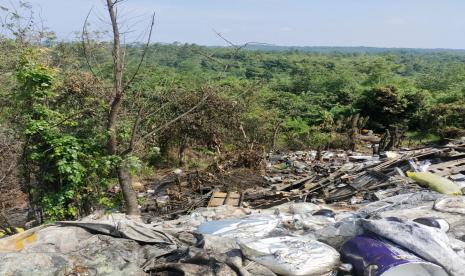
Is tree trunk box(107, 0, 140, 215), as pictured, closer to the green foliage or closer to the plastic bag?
the green foliage

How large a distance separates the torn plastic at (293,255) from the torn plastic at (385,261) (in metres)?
0.18

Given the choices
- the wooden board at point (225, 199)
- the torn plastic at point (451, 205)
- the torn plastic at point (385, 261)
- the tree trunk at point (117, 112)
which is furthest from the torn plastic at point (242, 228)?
the wooden board at point (225, 199)

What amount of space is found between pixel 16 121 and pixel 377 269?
20.6ft

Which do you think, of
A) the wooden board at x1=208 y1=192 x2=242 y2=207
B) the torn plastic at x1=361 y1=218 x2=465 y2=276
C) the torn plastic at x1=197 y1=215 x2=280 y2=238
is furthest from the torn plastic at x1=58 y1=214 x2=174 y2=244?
the wooden board at x1=208 y1=192 x2=242 y2=207

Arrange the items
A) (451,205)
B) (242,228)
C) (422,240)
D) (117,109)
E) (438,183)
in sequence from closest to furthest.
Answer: (422,240) < (242,228) < (451,205) < (117,109) < (438,183)

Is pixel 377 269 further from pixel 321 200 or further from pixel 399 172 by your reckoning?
pixel 399 172

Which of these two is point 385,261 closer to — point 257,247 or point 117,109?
point 257,247

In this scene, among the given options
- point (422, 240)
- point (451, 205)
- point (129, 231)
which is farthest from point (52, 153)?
point (451, 205)

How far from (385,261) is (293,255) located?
0.66 meters

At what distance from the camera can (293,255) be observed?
142 inches

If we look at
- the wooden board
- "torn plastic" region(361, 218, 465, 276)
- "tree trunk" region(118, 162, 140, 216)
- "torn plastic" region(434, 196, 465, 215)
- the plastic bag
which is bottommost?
the wooden board

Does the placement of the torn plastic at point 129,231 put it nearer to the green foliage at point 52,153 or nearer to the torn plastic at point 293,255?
the torn plastic at point 293,255

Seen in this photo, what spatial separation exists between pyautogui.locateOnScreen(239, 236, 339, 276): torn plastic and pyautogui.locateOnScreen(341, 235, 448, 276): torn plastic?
0.59 ft

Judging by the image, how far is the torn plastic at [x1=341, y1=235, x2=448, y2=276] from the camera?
3.37 m
